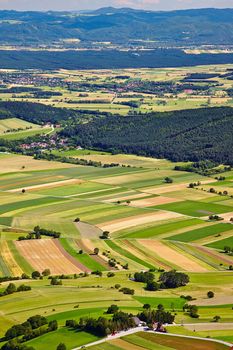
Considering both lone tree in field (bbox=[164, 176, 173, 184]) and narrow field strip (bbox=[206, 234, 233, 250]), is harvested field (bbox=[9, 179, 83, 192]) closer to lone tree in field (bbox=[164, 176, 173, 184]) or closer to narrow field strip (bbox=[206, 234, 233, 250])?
lone tree in field (bbox=[164, 176, 173, 184])

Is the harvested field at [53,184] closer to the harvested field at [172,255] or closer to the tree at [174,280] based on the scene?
the harvested field at [172,255]

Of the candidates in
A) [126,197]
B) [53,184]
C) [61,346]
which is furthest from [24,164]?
[61,346]

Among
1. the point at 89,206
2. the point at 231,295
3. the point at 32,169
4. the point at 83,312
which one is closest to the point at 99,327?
the point at 83,312

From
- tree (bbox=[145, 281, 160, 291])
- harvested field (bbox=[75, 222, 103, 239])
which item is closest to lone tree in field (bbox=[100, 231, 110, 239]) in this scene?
harvested field (bbox=[75, 222, 103, 239])

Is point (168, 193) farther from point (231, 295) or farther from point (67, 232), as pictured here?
point (231, 295)

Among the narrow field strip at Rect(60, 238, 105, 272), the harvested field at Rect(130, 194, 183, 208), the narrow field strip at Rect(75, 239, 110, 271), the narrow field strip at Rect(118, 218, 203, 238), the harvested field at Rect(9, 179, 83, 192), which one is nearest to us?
the narrow field strip at Rect(60, 238, 105, 272)
